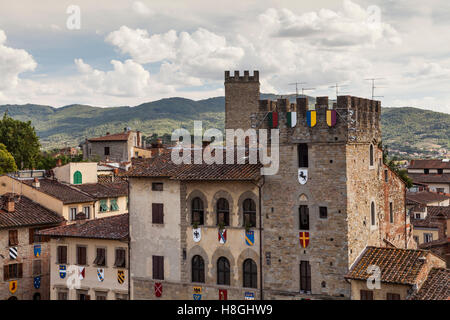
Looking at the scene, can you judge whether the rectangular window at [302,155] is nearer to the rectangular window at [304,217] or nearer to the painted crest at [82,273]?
the rectangular window at [304,217]

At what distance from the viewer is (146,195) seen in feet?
102

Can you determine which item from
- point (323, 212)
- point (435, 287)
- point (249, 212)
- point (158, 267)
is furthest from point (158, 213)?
point (435, 287)

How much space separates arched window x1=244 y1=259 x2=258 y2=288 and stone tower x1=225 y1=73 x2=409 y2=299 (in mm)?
695

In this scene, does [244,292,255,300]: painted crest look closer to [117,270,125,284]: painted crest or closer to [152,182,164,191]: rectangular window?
[152,182,164,191]: rectangular window

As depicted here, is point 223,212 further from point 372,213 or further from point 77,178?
point 77,178

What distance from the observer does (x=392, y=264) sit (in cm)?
2520

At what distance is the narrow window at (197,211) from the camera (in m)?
29.3

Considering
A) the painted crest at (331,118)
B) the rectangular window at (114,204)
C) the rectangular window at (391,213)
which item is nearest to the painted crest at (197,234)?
the painted crest at (331,118)

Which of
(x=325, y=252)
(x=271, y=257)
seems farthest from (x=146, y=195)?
(x=325, y=252)

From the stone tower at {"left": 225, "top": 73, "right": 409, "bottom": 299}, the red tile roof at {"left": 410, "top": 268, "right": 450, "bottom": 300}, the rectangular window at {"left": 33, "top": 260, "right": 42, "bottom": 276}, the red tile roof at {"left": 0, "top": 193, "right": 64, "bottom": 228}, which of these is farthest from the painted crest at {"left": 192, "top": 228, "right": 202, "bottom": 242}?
the rectangular window at {"left": 33, "top": 260, "right": 42, "bottom": 276}

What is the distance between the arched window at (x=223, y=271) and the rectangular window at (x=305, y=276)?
4275 mm

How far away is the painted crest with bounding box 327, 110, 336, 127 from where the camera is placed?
1026 inches

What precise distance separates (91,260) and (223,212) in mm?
10349
